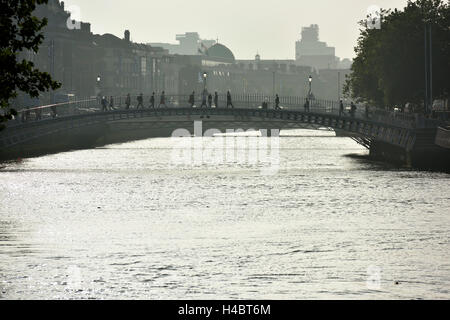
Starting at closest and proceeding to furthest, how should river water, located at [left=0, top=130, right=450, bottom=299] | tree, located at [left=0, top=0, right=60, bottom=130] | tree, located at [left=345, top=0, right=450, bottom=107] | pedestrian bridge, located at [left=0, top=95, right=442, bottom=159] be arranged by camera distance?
tree, located at [left=0, top=0, right=60, bottom=130], river water, located at [left=0, top=130, right=450, bottom=299], pedestrian bridge, located at [left=0, top=95, right=442, bottom=159], tree, located at [left=345, top=0, right=450, bottom=107]

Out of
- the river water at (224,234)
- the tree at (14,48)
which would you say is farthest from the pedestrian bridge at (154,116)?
the tree at (14,48)

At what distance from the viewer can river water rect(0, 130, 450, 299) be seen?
1175 inches

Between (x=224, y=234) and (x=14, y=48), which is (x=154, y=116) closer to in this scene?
(x=224, y=234)

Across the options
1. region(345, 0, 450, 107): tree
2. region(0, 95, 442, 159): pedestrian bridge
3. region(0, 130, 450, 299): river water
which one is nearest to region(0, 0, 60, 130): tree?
region(0, 130, 450, 299): river water

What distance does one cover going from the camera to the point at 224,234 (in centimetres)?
3881

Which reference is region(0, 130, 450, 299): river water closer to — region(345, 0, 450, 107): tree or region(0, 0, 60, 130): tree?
region(0, 0, 60, 130): tree

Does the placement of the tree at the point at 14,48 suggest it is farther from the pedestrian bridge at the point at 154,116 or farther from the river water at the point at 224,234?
the pedestrian bridge at the point at 154,116

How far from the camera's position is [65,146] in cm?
9606

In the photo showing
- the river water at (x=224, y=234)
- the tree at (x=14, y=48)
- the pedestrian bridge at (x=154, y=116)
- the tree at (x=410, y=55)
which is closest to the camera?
the tree at (x=14, y=48)

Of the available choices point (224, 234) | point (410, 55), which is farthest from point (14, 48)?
point (410, 55)

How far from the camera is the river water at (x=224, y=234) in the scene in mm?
29844

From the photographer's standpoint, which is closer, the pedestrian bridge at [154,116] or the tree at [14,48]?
the tree at [14,48]
